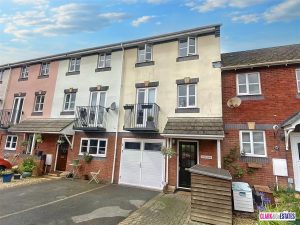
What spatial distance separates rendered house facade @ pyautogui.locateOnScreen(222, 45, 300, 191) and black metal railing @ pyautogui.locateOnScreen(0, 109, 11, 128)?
681 inches

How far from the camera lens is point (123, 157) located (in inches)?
478

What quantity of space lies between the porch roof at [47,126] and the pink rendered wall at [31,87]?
83 centimetres

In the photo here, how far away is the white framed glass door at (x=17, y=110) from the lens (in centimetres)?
1623

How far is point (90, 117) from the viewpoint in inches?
512

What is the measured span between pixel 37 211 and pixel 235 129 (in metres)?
9.65

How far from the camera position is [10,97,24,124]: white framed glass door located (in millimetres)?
16234

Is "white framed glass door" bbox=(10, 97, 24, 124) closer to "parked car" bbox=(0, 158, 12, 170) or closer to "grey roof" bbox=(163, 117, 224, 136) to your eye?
"parked car" bbox=(0, 158, 12, 170)

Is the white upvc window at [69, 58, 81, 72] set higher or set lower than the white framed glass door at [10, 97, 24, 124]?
higher

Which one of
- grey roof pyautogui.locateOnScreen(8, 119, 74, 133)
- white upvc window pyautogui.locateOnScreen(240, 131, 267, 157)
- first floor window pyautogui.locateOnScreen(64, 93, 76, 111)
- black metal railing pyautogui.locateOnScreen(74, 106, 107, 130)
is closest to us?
white upvc window pyautogui.locateOnScreen(240, 131, 267, 157)

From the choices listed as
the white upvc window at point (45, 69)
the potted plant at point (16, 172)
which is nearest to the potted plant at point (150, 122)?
the potted plant at point (16, 172)

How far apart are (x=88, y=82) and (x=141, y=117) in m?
5.41

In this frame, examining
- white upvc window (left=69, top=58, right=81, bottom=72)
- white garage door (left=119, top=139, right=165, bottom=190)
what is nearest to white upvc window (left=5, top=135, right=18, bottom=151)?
white upvc window (left=69, top=58, right=81, bottom=72)

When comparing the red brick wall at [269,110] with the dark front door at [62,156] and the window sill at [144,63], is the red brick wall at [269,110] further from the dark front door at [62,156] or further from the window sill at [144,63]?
the dark front door at [62,156]

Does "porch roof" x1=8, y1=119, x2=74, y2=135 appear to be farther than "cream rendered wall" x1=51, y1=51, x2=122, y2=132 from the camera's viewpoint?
No
